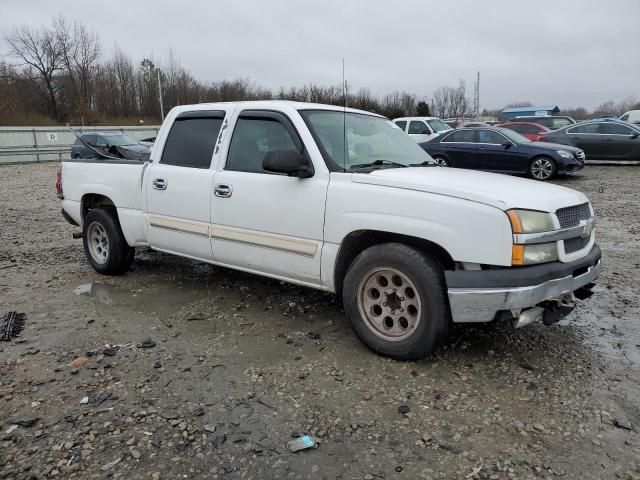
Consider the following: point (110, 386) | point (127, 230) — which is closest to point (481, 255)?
point (110, 386)

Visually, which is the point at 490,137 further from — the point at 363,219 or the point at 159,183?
the point at 363,219

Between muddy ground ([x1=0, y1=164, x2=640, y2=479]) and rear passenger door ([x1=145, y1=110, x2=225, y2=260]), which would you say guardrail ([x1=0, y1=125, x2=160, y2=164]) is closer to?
rear passenger door ([x1=145, y1=110, x2=225, y2=260])

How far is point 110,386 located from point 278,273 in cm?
154

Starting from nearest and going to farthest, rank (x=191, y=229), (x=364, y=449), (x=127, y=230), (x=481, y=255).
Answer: (x=364, y=449) → (x=481, y=255) → (x=191, y=229) → (x=127, y=230)

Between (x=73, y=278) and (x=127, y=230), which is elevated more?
(x=127, y=230)

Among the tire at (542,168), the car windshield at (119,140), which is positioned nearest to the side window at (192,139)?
the tire at (542,168)

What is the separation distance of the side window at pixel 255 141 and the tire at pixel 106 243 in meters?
1.91

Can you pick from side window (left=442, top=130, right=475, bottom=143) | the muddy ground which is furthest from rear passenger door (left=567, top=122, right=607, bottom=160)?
the muddy ground

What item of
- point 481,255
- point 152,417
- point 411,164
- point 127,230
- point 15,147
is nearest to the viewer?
point 152,417

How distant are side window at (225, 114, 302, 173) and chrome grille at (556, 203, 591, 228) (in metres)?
2.08

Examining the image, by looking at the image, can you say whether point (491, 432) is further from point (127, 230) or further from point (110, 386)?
point (127, 230)

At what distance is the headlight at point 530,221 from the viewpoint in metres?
3.11

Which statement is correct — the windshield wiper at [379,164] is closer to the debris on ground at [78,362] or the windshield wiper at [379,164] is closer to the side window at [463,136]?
the debris on ground at [78,362]

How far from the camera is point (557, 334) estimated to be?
4.08 metres
